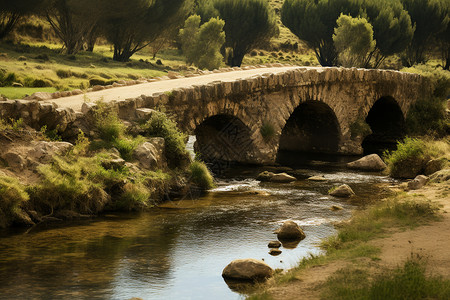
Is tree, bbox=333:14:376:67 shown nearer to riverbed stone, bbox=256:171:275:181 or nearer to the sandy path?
the sandy path

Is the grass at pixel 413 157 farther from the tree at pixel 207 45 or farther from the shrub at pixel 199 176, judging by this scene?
the tree at pixel 207 45

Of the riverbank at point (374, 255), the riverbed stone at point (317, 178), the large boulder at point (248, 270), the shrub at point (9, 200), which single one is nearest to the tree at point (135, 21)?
the riverbed stone at point (317, 178)

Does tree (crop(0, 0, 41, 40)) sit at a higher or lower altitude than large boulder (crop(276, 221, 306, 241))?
higher

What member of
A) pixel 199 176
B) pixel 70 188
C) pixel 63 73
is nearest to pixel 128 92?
pixel 199 176

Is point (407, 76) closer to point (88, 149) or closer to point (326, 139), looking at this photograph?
point (326, 139)

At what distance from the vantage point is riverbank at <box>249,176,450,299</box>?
26.1 feet

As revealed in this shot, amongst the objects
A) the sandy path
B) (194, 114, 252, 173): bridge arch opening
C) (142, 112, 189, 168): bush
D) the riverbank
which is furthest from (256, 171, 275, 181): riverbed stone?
the riverbank

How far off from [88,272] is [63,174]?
3835 mm

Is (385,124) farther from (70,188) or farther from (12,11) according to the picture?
(12,11)

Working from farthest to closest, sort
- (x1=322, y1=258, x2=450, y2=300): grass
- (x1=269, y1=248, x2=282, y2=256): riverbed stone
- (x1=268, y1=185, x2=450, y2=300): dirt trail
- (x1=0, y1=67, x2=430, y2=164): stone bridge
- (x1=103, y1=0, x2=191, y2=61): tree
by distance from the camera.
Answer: (x1=103, y1=0, x2=191, y2=61): tree → (x1=0, y1=67, x2=430, y2=164): stone bridge → (x1=269, y1=248, x2=282, y2=256): riverbed stone → (x1=268, y1=185, x2=450, y2=300): dirt trail → (x1=322, y1=258, x2=450, y2=300): grass

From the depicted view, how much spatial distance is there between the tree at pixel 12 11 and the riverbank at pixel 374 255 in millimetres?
36747

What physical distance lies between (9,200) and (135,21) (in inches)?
1598

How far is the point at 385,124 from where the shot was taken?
33.0m

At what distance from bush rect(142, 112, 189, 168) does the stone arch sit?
10798mm
